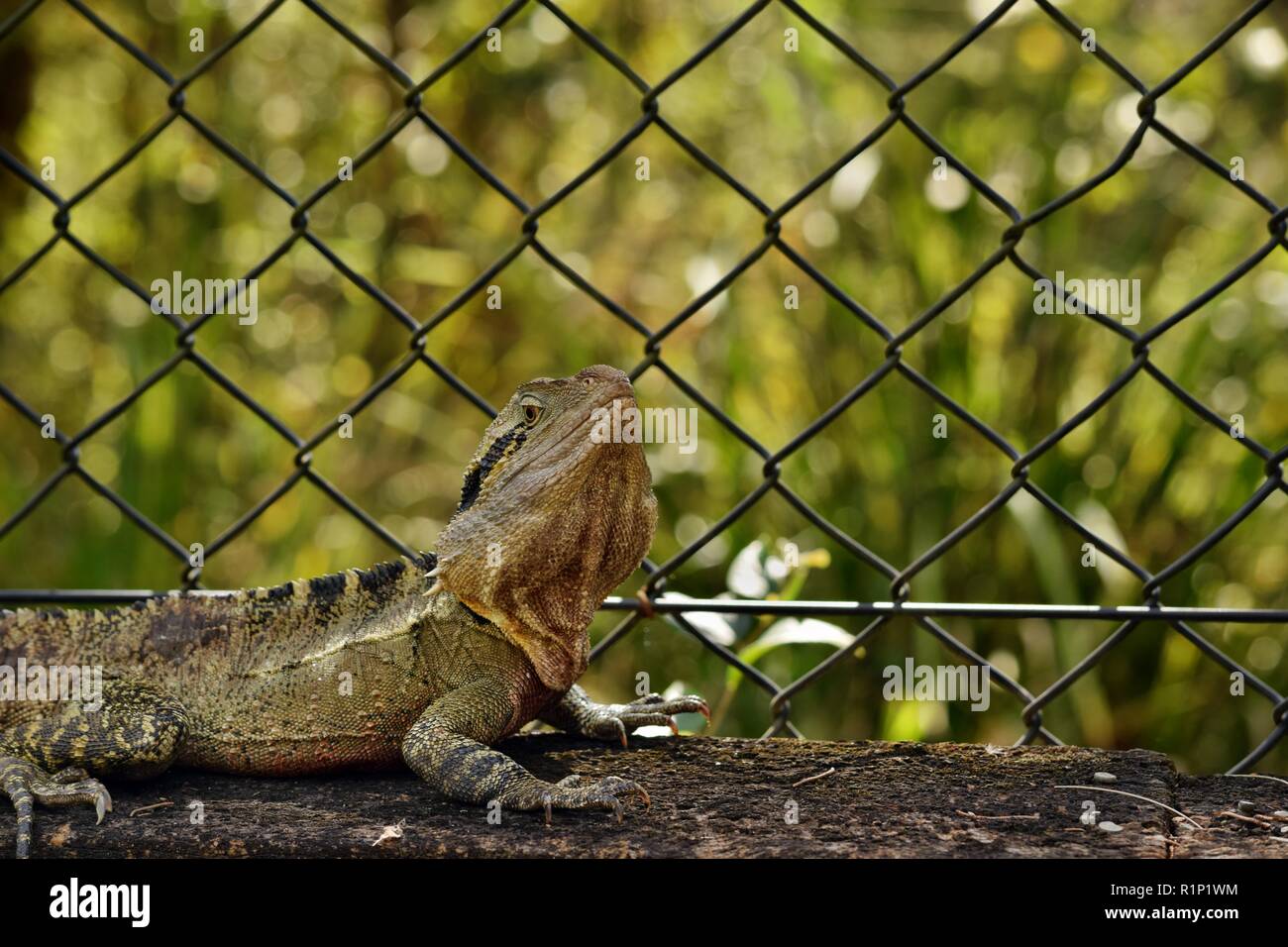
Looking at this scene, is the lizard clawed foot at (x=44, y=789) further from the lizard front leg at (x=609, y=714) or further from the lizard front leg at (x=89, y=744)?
the lizard front leg at (x=609, y=714)

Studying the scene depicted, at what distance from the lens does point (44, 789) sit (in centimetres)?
274

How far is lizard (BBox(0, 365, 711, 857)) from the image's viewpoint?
2803mm

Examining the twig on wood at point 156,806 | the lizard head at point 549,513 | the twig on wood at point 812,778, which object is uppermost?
the lizard head at point 549,513

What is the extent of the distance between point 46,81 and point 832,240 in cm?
473

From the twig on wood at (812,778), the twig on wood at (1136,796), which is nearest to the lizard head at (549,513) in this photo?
the twig on wood at (812,778)

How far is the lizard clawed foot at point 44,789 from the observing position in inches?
104

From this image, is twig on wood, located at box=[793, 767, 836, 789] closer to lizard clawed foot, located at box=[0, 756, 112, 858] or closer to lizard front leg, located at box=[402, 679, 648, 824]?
lizard front leg, located at box=[402, 679, 648, 824]

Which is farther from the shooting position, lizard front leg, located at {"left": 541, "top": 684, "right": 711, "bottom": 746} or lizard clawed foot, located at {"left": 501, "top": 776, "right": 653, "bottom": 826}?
lizard front leg, located at {"left": 541, "top": 684, "right": 711, "bottom": 746}

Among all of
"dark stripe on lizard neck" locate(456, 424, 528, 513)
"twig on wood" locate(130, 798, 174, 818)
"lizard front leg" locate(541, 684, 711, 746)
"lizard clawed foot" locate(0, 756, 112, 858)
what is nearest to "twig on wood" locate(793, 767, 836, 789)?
"lizard front leg" locate(541, 684, 711, 746)

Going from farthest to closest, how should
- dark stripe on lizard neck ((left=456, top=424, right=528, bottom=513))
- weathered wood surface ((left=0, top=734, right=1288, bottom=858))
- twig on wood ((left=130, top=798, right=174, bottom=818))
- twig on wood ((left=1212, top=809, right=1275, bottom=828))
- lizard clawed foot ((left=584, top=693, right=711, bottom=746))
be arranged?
lizard clawed foot ((left=584, top=693, right=711, bottom=746))
dark stripe on lizard neck ((left=456, top=424, right=528, bottom=513))
twig on wood ((left=130, top=798, right=174, bottom=818))
twig on wood ((left=1212, top=809, right=1275, bottom=828))
weathered wood surface ((left=0, top=734, right=1288, bottom=858))

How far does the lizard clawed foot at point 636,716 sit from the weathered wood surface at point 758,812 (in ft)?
0.30

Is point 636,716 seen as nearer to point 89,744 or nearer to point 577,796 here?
point 577,796
